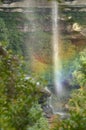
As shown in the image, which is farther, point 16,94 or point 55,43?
point 55,43

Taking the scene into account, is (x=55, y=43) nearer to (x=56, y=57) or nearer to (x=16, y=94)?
(x=56, y=57)

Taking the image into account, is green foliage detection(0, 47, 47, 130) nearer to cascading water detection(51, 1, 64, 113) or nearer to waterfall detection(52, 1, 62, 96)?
cascading water detection(51, 1, 64, 113)

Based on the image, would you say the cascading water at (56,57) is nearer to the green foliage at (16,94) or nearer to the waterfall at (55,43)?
the waterfall at (55,43)

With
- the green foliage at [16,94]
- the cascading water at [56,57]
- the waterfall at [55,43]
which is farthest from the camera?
the waterfall at [55,43]

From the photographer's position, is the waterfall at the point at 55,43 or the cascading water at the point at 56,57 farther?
the waterfall at the point at 55,43

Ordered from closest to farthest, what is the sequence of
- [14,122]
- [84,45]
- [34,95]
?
[14,122], [34,95], [84,45]

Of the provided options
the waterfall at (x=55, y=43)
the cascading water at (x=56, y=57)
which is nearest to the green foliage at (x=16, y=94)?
the cascading water at (x=56, y=57)

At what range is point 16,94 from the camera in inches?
86.6

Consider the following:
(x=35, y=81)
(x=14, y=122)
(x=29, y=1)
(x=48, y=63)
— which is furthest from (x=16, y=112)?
(x=29, y=1)

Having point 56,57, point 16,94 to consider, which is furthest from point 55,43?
point 16,94

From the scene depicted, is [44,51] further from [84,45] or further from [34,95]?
[34,95]

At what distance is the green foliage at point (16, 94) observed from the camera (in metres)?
2.08

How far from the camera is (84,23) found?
13.5 m

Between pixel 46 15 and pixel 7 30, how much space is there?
1.37 m
